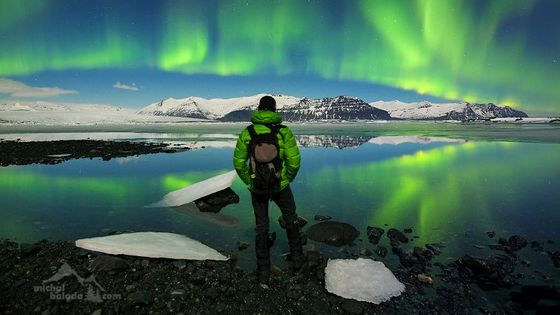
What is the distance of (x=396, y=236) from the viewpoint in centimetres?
840

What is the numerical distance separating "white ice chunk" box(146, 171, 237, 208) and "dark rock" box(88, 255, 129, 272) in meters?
4.73

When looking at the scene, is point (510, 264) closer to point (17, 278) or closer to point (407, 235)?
point (407, 235)

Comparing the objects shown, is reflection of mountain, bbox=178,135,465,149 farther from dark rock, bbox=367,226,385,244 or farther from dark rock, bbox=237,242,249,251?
dark rock, bbox=237,242,249,251

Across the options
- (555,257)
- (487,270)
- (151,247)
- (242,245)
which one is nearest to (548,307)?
(487,270)

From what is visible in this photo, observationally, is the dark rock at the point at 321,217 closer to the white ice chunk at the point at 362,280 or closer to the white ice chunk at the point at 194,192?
the white ice chunk at the point at 362,280

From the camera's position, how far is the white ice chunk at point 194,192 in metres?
11.6

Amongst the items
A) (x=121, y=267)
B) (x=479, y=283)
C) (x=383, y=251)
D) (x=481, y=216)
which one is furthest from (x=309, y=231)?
(x=481, y=216)

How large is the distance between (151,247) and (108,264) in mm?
918

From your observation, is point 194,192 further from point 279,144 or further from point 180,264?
point 279,144

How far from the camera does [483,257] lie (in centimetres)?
730

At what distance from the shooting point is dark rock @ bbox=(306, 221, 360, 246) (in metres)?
8.23

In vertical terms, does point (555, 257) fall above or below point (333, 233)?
below

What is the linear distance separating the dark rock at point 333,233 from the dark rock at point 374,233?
0.33 meters

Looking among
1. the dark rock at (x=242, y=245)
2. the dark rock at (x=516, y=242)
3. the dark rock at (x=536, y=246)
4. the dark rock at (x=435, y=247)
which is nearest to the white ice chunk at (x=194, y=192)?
the dark rock at (x=242, y=245)
